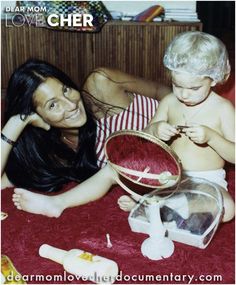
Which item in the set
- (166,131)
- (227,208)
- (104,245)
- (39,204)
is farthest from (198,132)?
(39,204)

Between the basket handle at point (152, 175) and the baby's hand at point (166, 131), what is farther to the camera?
the baby's hand at point (166, 131)

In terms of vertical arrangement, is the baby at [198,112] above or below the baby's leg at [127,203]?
above

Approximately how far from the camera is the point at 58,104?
3.93ft

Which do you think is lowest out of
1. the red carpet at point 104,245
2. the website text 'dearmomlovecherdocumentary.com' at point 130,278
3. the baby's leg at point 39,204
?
the website text 'dearmomlovecherdocumentary.com' at point 130,278

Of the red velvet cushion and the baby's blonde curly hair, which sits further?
the baby's blonde curly hair

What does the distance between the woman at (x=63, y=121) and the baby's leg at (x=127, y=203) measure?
2.7 inches

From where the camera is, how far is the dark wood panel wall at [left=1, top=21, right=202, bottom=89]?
2.18m

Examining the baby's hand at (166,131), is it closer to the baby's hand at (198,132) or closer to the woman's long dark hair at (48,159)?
the baby's hand at (198,132)

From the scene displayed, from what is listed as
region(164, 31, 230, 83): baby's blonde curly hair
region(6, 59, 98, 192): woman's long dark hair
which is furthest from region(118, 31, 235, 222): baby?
region(6, 59, 98, 192): woman's long dark hair

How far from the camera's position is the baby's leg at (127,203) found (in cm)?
117

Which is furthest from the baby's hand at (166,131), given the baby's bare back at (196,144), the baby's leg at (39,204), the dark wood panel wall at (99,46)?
the dark wood panel wall at (99,46)

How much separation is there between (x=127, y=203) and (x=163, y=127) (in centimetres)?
27

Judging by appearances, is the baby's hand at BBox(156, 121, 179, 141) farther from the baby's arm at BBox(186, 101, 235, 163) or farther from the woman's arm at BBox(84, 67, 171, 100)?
the woman's arm at BBox(84, 67, 171, 100)

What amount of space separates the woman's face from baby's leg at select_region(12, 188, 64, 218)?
21 cm
